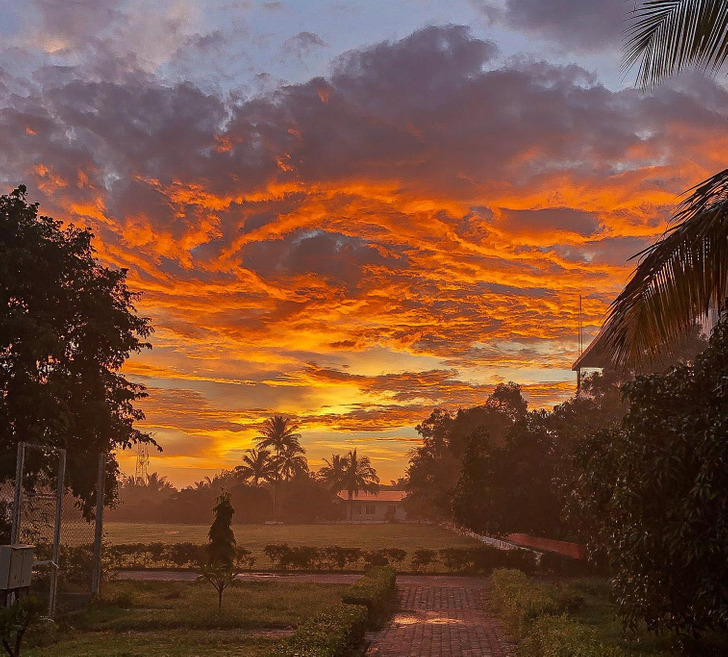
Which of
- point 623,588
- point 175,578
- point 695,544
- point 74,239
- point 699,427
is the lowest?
point 175,578

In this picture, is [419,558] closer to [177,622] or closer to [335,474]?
[177,622]

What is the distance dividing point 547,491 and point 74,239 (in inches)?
820

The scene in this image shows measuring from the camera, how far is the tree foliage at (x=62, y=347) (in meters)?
21.7

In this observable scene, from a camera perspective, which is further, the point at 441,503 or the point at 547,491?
the point at 441,503

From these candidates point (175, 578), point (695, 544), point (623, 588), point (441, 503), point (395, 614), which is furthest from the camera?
point (441, 503)

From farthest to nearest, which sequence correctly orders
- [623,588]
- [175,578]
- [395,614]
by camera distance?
[175,578]
[395,614]
[623,588]

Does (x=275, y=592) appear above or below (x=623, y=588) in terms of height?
below

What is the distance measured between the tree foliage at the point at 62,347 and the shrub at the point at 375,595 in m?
8.87

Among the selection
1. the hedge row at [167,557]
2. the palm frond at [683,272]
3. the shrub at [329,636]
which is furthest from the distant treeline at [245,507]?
the palm frond at [683,272]

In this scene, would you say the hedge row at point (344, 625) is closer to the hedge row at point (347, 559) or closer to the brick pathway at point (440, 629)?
the brick pathway at point (440, 629)

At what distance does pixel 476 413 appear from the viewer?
213ft

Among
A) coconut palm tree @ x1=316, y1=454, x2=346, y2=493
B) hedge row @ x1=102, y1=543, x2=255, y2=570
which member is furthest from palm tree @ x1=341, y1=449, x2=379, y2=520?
hedge row @ x1=102, y1=543, x2=255, y2=570

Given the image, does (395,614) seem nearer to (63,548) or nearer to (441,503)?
(63,548)

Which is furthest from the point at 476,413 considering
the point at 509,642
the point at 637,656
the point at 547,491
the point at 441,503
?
the point at 637,656
